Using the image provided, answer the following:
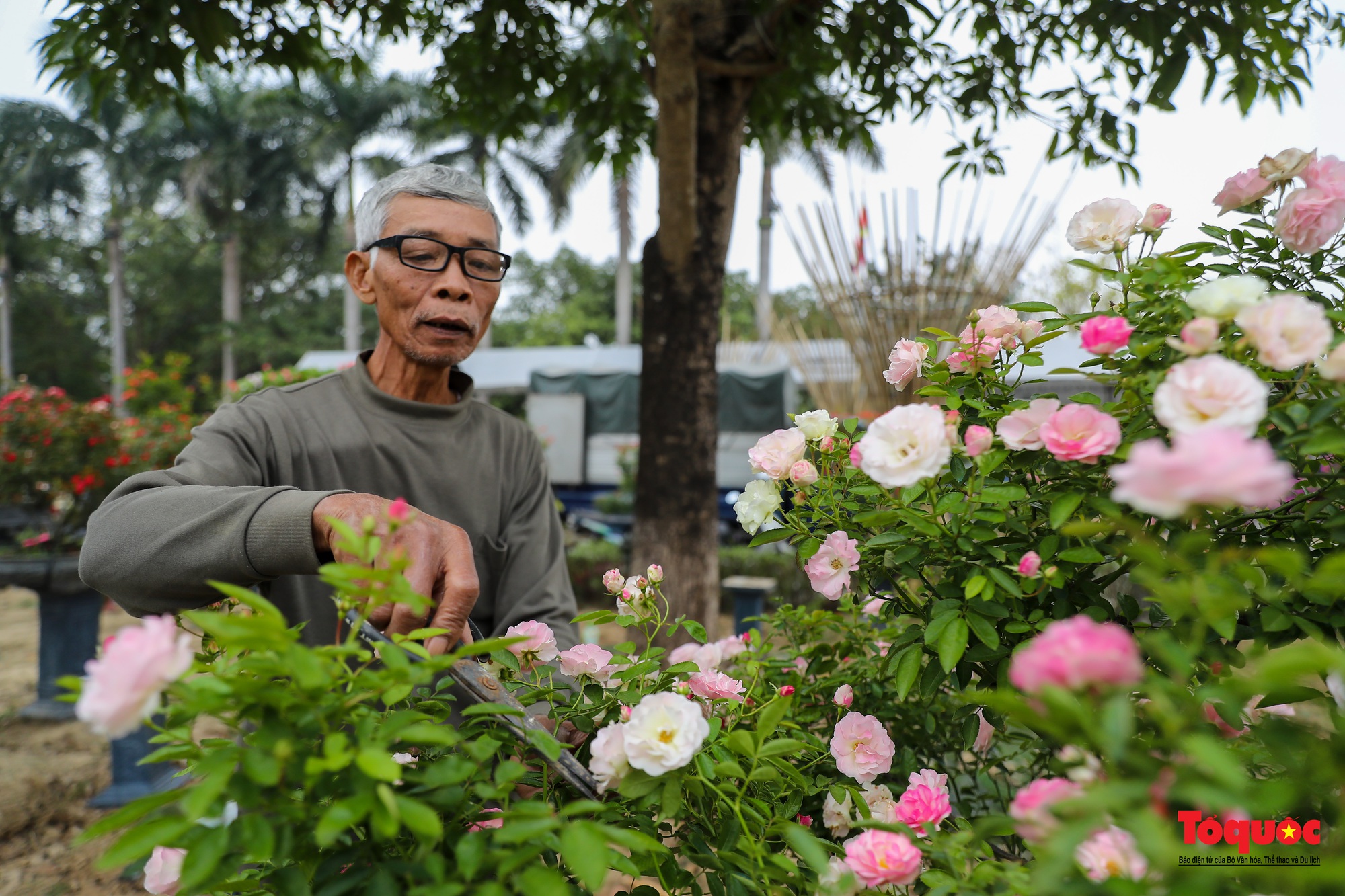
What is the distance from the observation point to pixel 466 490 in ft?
6.57

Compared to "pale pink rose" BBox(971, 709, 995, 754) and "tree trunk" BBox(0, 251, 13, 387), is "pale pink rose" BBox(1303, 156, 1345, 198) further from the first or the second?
"tree trunk" BBox(0, 251, 13, 387)

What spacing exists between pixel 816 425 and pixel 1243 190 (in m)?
0.65

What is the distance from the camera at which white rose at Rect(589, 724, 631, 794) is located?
86 centimetres

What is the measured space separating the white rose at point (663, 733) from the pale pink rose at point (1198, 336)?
1.96ft

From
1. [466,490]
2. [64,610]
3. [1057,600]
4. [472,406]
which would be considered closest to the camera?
[1057,600]

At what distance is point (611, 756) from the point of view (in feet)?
2.83

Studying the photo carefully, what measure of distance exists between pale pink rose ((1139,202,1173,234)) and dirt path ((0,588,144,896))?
3.51 meters

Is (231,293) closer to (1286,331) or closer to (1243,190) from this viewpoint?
(1243,190)

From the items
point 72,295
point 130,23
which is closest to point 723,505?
point 130,23

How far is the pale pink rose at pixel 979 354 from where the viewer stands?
41.6 inches

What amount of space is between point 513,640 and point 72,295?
48938 millimetres

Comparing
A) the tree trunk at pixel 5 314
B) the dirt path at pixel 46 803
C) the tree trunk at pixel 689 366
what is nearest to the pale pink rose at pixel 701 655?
the tree trunk at pixel 689 366

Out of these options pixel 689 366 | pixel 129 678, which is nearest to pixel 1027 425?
pixel 129 678

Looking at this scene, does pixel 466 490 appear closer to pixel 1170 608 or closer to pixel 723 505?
pixel 1170 608
